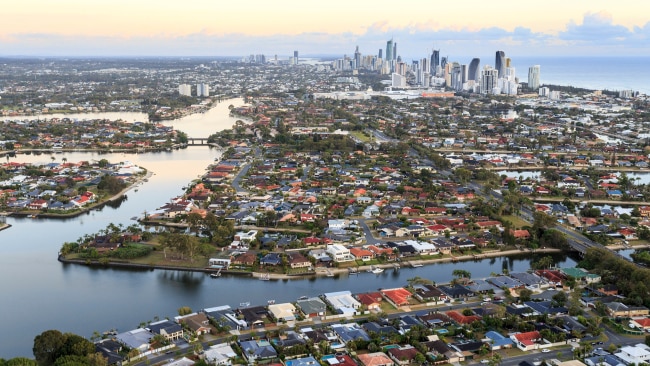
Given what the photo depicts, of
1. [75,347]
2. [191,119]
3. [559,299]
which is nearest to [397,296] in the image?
[559,299]

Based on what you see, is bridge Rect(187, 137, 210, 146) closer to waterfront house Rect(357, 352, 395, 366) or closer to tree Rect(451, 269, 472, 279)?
tree Rect(451, 269, 472, 279)

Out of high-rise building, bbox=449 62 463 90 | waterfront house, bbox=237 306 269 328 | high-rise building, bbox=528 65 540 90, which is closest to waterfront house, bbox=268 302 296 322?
waterfront house, bbox=237 306 269 328

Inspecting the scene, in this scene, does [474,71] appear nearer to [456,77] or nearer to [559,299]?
[456,77]

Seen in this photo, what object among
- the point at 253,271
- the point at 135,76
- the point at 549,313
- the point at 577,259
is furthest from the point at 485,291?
the point at 135,76

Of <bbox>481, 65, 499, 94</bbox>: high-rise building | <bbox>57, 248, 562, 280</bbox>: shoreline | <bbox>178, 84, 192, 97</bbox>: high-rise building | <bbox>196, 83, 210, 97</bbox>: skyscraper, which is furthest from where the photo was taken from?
<bbox>481, 65, 499, 94</bbox>: high-rise building

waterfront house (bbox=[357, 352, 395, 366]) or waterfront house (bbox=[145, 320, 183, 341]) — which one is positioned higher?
waterfront house (bbox=[145, 320, 183, 341])

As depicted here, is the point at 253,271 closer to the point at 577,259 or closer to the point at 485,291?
the point at 485,291
